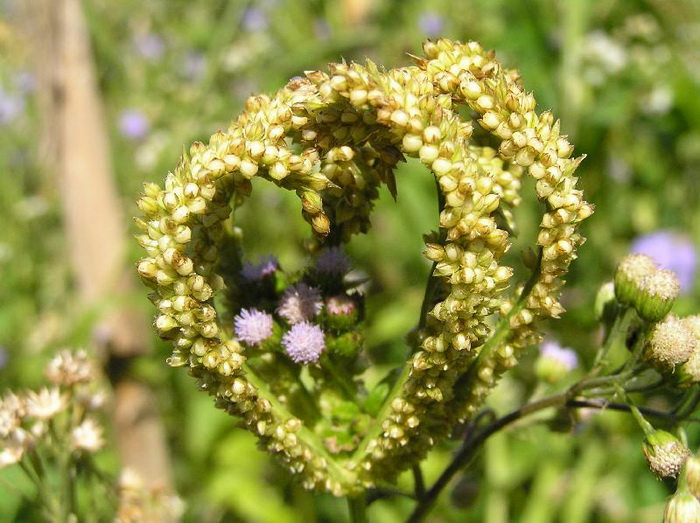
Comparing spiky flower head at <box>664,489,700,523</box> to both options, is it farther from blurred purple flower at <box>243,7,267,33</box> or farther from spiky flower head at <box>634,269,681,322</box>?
blurred purple flower at <box>243,7,267,33</box>

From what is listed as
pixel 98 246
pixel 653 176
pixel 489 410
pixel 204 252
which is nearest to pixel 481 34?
pixel 653 176

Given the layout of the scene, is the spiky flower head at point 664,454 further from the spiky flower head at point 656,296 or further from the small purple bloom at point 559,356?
the small purple bloom at point 559,356

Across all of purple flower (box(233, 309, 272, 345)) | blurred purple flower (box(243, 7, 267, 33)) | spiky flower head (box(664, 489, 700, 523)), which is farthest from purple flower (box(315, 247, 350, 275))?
blurred purple flower (box(243, 7, 267, 33))

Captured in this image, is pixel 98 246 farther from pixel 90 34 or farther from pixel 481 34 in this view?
pixel 481 34

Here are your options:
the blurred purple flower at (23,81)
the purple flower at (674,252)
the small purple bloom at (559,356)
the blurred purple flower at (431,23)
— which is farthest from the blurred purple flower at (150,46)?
the small purple bloom at (559,356)

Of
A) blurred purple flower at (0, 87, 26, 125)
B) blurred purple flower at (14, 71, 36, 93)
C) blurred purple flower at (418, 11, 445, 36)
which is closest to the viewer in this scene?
blurred purple flower at (418, 11, 445, 36)

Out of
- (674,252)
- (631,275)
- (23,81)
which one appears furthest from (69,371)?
→ (23,81)
